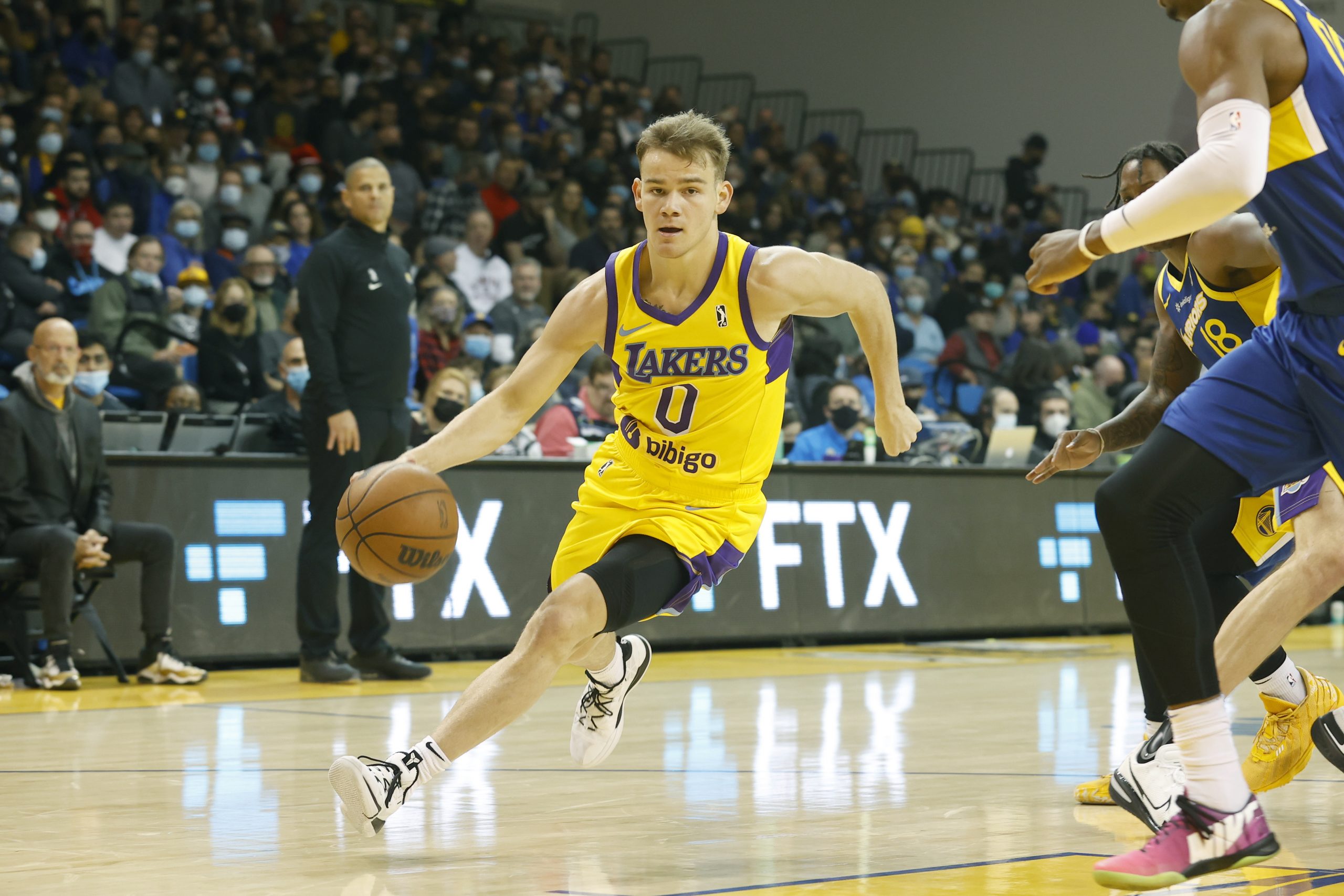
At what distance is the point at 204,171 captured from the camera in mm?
15023

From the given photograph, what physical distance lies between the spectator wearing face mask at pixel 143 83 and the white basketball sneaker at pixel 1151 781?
13.6 metres

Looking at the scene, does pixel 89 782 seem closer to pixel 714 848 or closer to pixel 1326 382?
pixel 714 848

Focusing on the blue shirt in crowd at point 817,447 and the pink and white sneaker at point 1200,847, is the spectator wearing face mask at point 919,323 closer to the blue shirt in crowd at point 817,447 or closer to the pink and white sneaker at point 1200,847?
the blue shirt in crowd at point 817,447

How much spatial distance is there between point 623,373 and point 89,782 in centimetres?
229

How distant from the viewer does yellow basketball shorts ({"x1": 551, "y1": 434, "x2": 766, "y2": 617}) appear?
14.8ft

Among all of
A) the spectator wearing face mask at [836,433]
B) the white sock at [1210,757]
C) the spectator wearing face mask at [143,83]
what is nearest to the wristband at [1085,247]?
the white sock at [1210,757]

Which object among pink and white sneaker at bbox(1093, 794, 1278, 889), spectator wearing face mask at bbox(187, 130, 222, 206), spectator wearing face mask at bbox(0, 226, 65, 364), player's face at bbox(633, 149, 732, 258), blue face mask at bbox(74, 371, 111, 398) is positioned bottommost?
pink and white sneaker at bbox(1093, 794, 1278, 889)

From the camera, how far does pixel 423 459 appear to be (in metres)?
4.53

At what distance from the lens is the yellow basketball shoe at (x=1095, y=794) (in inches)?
193

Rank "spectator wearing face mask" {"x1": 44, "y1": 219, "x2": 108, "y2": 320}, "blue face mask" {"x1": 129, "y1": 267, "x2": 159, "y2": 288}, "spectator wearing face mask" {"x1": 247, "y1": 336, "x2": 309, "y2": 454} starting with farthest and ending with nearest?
1. "spectator wearing face mask" {"x1": 44, "y1": 219, "x2": 108, "y2": 320}
2. "blue face mask" {"x1": 129, "y1": 267, "x2": 159, "y2": 288}
3. "spectator wearing face mask" {"x1": 247, "y1": 336, "x2": 309, "y2": 454}

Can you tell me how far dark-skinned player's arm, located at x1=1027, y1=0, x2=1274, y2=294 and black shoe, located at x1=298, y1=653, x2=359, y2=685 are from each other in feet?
19.3

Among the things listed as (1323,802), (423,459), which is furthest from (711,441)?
(1323,802)

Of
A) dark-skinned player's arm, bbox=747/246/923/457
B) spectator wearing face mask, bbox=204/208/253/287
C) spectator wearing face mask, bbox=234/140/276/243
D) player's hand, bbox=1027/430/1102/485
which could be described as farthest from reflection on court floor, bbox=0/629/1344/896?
spectator wearing face mask, bbox=234/140/276/243

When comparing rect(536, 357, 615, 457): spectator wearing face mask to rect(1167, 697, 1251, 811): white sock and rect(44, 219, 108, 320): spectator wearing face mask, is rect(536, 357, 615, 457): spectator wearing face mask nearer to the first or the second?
rect(44, 219, 108, 320): spectator wearing face mask
